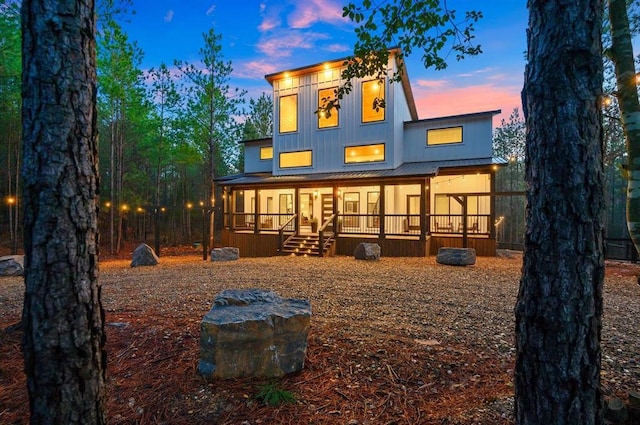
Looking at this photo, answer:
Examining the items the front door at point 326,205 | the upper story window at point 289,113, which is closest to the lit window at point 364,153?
the front door at point 326,205

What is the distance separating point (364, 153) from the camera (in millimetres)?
15641

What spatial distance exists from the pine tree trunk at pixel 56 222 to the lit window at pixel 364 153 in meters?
14.6

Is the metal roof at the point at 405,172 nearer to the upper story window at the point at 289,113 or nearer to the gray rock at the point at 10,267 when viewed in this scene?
the upper story window at the point at 289,113

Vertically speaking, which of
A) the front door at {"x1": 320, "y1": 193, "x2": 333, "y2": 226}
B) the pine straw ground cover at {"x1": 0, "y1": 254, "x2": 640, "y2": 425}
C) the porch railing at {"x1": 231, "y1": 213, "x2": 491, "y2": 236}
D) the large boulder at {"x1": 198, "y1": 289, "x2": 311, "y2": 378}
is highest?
the front door at {"x1": 320, "y1": 193, "x2": 333, "y2": 226}

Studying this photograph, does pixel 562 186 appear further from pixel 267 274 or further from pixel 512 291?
pixel 267 274

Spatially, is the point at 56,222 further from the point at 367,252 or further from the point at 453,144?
the point at 453,144

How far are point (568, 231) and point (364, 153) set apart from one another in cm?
1460

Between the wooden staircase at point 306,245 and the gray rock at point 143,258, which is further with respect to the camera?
the wooden staircase at point 306,245

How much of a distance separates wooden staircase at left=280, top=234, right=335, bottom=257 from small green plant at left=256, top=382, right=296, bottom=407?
31.9 feet

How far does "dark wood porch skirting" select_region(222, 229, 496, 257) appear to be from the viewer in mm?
12039

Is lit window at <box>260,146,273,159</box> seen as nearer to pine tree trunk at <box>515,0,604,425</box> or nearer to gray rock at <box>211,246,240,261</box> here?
gray rock at <box>211,246,240,261</box>

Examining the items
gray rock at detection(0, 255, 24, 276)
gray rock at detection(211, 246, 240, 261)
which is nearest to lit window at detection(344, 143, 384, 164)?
gray rock at detection(211, 246, 240, 261)

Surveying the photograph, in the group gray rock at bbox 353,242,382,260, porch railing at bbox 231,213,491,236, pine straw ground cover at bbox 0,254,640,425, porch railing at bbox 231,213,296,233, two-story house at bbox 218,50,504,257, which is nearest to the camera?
pine straw ground cover at bbox 0,254,640,425

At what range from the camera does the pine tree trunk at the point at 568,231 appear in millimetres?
1432
